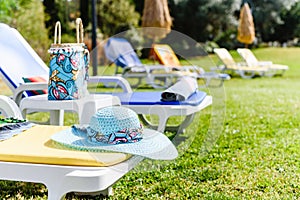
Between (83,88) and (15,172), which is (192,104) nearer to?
(83,88)

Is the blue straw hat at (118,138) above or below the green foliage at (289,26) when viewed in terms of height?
below

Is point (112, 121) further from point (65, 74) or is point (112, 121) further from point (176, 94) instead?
point (176, 94)

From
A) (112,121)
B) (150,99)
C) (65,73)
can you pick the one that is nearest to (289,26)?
(150,99)

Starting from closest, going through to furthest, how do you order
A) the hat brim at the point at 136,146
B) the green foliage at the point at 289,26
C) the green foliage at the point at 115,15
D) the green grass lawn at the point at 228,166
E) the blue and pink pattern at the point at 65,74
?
the hat brim at the point at 136,146
the green grass lawn at the point at 228,166
the blue and pink pattern at the point at 65,74
the green foliage at the point at 115,15
the green foliage at the point at 289,26

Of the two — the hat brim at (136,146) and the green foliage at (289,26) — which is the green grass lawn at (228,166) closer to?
the hat brim at (136,146)

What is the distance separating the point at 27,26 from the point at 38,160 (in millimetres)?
10346

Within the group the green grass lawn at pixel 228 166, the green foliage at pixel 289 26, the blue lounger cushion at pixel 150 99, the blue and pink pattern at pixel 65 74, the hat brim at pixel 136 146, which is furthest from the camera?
the green foliage at pixel 289 26

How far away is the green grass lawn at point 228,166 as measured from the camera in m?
2.71

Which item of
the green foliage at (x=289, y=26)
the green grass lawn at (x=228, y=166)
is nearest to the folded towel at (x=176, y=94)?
the green grass lawn at (x=228, y=166)

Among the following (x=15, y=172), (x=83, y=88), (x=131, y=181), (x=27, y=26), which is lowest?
(x=131, y=181)

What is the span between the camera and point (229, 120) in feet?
16.9

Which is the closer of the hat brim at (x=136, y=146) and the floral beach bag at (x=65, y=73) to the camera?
the hat brim at (x=136, y=146)

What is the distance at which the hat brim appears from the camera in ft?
6.71

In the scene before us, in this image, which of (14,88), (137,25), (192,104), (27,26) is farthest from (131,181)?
(137,25)
